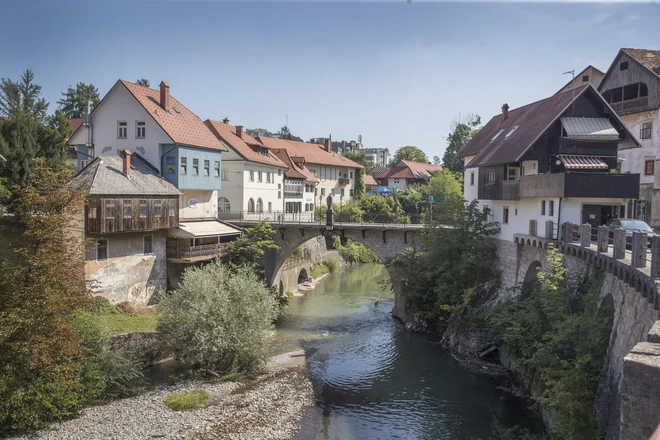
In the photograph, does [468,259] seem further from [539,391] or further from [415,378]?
[539,391]

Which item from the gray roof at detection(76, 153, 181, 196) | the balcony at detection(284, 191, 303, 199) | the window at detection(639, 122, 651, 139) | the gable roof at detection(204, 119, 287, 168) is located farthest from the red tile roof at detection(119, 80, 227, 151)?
the window at detection(639, 122, 651, 139)

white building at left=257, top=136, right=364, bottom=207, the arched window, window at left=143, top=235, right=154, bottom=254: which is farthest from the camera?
white building at left=257, top=136, right=364, bottom=207

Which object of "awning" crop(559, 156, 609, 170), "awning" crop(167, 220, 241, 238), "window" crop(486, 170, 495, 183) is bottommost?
"awning" crop(167, 220, 241, 238)

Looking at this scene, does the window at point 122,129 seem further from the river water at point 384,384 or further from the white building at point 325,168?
the white building at point 325,168

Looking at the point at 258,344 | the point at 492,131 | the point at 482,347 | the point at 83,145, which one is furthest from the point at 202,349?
the point at 492,131

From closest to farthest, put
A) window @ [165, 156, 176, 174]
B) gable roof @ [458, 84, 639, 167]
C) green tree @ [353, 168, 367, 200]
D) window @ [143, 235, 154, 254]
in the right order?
gable roof @ [458, 84, 639, 167]
window @ [143, 235, 154, 254]
window @ [165, 156, 176, 174]
green tree @ [353, 168, 367, 200]

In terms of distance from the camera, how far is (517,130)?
116 feet

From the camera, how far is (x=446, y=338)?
33125mm

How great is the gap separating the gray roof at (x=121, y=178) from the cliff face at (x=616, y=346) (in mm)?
17459

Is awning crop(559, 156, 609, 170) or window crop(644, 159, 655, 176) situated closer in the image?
awning crop(559, 156, 609, 170)

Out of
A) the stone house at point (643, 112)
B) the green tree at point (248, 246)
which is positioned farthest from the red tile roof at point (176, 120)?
the stone house at point (643, 112)

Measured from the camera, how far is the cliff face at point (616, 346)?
381 inches

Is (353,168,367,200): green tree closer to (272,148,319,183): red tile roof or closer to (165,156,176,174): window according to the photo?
(272,148,319,183): red tile roof

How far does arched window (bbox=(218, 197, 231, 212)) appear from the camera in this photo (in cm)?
4959
